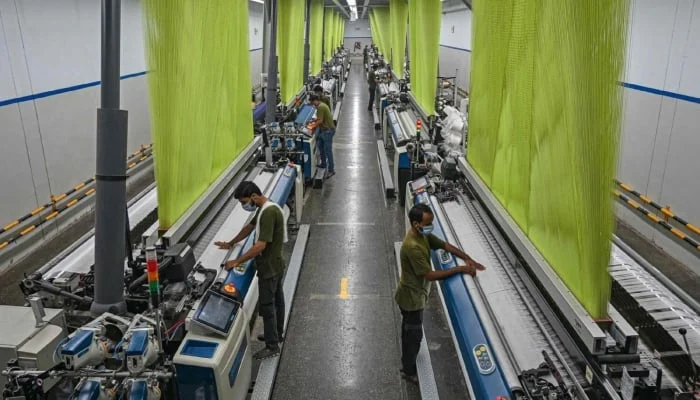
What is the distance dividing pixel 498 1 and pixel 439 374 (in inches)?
129

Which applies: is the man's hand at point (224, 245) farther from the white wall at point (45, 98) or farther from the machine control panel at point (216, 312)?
the white wall at point (45, 98)

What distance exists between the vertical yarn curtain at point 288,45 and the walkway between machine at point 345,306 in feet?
7.49

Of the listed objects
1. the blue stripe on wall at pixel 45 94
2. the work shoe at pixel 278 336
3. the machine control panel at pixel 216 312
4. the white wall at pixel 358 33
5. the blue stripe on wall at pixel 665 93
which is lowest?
the work shoe at pixel 278 336

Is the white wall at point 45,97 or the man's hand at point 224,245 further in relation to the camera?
the white wall at point 45,97

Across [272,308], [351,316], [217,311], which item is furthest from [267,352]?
[217,311]

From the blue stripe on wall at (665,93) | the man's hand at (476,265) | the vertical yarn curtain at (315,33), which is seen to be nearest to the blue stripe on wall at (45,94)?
the man's hand at (476,265)

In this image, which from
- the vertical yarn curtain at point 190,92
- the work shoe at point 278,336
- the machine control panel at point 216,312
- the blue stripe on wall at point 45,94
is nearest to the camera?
the machine control panel at point 216,312

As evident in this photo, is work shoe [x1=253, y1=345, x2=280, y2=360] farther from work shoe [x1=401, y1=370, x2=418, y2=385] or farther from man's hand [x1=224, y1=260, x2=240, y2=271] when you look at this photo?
work shoe [x1=401, y1=370, x2=418, y2=385]

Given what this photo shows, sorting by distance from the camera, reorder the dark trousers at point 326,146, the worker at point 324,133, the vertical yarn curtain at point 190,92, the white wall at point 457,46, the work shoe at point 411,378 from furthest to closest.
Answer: the white wall at point 457,46 → the dark trousers at point 326,146 → the worker at point 324,133 → the work shoe at point 411,378 → the vertical yarn curtain at point 190,92

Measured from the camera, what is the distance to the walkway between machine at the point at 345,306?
4.52 metres

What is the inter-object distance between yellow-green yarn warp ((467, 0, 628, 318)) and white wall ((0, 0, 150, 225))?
601 cm

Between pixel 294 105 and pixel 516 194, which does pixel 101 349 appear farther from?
pixel 294 105

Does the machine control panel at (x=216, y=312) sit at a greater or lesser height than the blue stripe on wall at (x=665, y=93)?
lesser

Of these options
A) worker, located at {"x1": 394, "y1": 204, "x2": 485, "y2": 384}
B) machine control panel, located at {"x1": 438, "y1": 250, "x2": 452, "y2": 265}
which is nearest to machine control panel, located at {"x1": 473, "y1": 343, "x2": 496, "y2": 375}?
worker, located at {"x1": 394, "y1": 204, "x2": 485, "y2": 384}
